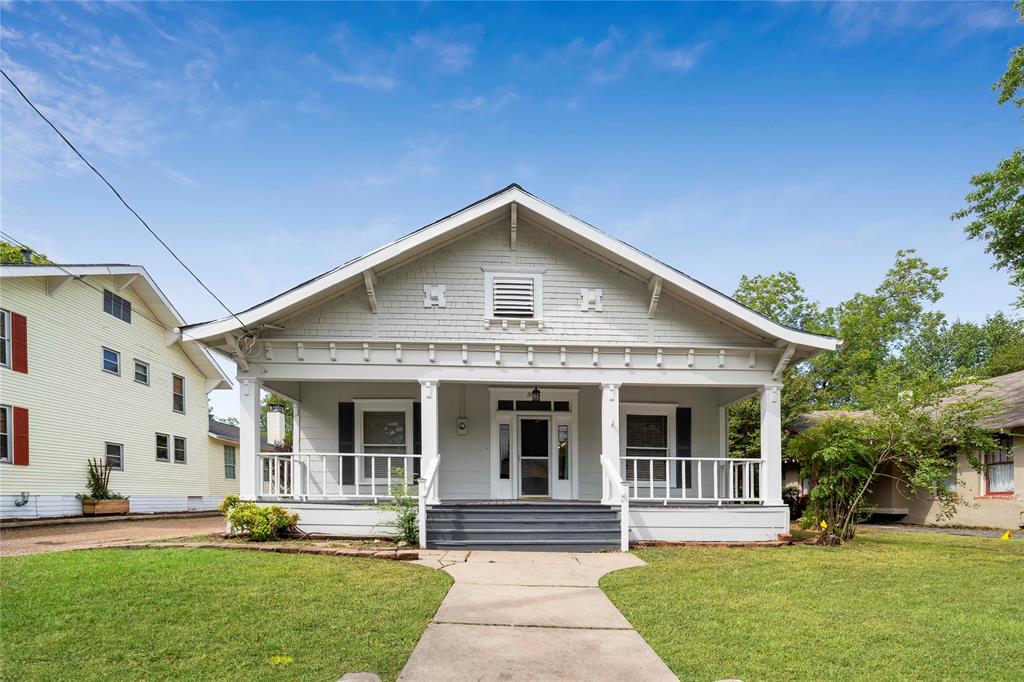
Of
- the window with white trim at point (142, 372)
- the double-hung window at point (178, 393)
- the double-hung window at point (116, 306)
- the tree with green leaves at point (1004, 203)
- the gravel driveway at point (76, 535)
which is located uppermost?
the tree with green leaves at point (1004, 203)

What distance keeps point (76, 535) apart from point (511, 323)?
9504mm

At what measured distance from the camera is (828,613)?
6.85 metres

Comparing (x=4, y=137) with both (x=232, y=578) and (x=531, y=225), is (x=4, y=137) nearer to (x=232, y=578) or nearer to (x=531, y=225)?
(x=232, y=578)

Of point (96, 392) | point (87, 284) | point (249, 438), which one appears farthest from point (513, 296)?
point (96, 392)

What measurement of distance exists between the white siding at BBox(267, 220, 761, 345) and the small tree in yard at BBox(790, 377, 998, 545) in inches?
92.0

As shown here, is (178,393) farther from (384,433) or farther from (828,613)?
(828,613)

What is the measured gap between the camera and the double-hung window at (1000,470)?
1809cm

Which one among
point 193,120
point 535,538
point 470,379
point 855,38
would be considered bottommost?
point 535,538

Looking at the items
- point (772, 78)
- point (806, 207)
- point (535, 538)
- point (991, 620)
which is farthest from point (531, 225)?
point (806, 207)

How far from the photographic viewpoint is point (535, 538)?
11578 millimetres

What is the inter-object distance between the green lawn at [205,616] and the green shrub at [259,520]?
2119 millimetres

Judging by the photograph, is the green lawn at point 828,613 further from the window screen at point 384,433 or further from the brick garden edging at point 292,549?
the window screen at point 384,433

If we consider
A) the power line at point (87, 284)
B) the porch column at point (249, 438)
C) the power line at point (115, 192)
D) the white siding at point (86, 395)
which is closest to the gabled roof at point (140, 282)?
the power line at point (87, 284)

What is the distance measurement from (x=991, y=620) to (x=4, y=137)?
40.8 ft
